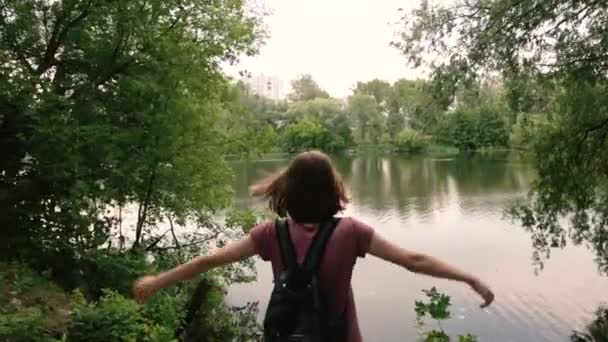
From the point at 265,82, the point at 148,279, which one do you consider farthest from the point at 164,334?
the point at 265,82

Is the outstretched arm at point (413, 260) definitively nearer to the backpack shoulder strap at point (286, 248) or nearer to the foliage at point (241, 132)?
the backpack shoulder strap at point (286, 248)

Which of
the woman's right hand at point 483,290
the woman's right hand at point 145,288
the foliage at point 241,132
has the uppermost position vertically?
the foliage at point 241,132

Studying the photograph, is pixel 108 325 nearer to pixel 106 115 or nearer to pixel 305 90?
pixel 106 115

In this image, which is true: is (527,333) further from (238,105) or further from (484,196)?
(484,196)

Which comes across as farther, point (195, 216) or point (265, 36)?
point (265, 36)

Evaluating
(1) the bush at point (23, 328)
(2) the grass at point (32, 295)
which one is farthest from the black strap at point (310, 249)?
(2) the grass at point (32, 295)

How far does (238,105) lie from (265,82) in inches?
5341

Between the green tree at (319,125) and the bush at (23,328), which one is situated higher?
the green tree at (319,125)

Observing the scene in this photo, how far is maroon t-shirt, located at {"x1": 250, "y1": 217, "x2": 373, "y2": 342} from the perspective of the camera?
1602 mm

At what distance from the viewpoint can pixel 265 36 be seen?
35.1ft

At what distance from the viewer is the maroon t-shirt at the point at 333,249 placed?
1.60m

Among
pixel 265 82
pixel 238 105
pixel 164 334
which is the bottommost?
pixel 164 334

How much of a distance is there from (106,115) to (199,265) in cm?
733

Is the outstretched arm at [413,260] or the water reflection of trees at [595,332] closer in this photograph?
the outstretched arm at [413,260]
